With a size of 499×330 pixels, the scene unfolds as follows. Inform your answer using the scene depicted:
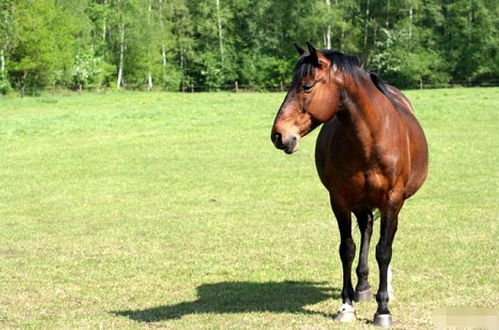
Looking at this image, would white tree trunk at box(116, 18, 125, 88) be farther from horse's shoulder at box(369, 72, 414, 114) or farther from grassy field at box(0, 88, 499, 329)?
horse's shoulder at box(369, 72, 414, 114)

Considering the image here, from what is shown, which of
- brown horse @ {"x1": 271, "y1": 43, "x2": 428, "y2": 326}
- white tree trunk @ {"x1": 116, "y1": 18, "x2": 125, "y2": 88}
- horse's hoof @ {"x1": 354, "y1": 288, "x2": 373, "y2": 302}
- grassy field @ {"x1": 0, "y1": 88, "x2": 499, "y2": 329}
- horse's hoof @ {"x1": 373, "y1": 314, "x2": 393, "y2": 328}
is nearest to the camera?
brown horse @ {"x1": 271, "y1": 43, "x2": 428, "y2": 326}

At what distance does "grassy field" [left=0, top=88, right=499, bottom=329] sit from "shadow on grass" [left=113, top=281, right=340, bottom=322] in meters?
0.02

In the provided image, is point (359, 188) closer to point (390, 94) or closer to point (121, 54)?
point (390, 94)

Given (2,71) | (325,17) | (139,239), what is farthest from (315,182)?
(325,17)

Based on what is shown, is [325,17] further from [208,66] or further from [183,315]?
[183,315]

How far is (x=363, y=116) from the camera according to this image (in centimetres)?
568

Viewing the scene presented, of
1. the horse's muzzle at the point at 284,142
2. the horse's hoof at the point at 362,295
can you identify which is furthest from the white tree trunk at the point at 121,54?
the horse's muzzle at the point at 284,142

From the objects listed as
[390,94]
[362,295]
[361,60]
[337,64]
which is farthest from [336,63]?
[362,295]

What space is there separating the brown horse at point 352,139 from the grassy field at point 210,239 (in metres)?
0.89

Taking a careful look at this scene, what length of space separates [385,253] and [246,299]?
168 centimetres

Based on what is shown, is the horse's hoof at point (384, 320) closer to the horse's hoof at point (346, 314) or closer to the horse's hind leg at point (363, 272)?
the horse's hoof at point (346, 314)

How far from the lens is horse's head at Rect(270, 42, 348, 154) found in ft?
17.1

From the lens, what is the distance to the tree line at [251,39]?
66.2 metres

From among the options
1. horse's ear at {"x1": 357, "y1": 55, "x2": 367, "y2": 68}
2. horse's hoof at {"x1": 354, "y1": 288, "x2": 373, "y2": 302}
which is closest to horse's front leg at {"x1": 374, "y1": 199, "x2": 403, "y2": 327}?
horse's hoof at {"x1": 354, "y1": 288, "x2": 373, "y2": 302}
